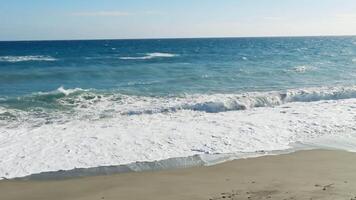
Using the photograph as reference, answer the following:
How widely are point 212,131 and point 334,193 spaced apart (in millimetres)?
5648

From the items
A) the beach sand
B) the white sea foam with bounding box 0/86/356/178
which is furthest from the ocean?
the beach sand

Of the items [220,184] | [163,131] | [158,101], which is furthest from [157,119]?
[220,184]

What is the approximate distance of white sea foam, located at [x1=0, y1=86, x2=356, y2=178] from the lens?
10422 mm

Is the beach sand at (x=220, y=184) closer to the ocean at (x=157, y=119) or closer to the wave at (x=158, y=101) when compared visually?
the ocean at (x=157, y=119)

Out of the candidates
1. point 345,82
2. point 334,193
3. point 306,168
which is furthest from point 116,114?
point 345,82

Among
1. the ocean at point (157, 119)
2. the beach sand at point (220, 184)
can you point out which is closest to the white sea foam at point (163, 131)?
the ocean at point (157, 119)

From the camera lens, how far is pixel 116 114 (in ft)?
53.8

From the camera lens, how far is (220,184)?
27.6 ft

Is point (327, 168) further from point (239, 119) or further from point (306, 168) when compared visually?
point (239, 119)

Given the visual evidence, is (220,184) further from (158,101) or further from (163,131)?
(158,101)

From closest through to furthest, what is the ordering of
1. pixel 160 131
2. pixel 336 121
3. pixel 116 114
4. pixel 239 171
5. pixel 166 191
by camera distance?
1. pixel 166 191
2. pixel 239 171
3. pixel 160 131
4. pixel 336 121
5. pixel 116 114

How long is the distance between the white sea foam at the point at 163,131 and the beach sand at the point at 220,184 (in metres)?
1.04

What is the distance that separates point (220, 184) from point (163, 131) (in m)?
4.75

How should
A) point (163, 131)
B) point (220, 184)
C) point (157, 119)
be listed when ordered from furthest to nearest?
point (157, 119), point (163, 131), point (220, 184)
